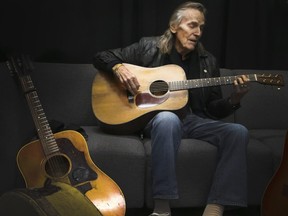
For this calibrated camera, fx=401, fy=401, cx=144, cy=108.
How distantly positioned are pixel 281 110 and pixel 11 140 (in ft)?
6.01

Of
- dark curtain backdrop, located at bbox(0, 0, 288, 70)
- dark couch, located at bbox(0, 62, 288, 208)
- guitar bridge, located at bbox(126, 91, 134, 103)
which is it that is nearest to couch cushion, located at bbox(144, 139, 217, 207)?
dark couch, located at bbox(0, 62, 288, 208)

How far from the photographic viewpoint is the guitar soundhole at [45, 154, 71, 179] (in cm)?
198

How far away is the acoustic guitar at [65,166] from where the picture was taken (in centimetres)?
192

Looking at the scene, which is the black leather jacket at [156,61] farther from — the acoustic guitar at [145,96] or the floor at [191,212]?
the floor at [191,212]

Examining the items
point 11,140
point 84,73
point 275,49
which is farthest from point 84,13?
point 275,49

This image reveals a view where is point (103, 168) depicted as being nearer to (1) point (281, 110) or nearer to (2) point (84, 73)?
(2) point (84, 73)

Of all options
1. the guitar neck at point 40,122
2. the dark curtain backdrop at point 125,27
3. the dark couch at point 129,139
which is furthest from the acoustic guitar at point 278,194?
the dark curtain backdrop at point 125,27

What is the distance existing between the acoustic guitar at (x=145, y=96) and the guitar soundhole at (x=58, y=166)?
36 cm

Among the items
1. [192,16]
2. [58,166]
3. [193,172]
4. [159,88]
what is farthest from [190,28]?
[58,166]

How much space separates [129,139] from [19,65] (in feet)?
2.37

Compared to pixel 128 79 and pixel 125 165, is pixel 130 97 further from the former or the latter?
pixel 125 165

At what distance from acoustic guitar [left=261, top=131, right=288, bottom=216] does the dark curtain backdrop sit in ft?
4.30

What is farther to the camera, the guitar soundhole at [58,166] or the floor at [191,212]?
the floor at [191,212]

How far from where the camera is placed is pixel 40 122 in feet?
6.84
